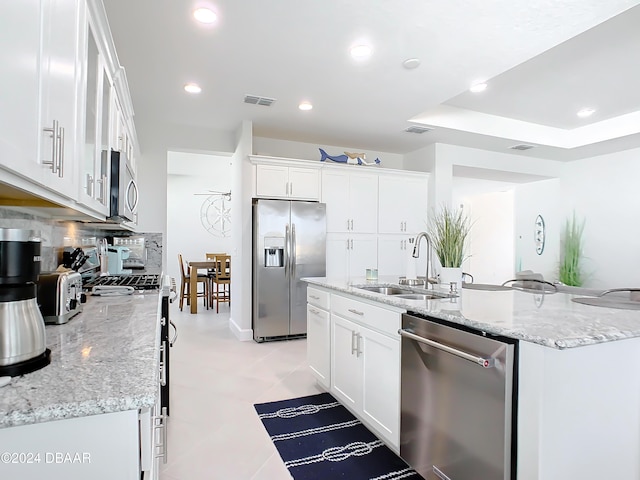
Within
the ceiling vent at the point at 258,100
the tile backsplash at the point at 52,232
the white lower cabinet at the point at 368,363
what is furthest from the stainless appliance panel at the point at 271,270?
the white lower cabinet at the point at 368,363

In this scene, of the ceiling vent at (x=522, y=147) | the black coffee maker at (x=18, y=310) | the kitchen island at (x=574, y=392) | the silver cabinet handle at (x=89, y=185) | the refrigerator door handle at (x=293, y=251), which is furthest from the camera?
the ceiling vent at (x=522, y=147)

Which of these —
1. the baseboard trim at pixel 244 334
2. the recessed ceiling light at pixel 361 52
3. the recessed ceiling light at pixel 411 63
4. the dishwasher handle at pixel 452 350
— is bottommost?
the baseboard trim at pixel 244 334

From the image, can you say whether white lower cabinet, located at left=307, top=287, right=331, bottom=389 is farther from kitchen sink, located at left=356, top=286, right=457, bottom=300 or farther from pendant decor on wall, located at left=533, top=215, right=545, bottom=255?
pendant decor on wall, located at left=533, top=215, right=545, bottom=255

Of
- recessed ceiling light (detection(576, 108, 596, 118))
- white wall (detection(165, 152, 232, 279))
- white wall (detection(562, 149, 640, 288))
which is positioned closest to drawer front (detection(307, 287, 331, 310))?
recessed ceiling light (detection(576, 108, 596, 118))

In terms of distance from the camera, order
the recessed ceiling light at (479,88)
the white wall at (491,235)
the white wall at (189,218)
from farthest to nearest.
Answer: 1. the white wall at (491,235)
2. the white wall at (189,218)
3. the recessed ceiling light at (479,88)

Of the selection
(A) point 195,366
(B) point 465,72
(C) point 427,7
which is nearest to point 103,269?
(A) point 195,366

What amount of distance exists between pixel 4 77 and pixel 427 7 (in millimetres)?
2319

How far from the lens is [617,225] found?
5934 millimetres

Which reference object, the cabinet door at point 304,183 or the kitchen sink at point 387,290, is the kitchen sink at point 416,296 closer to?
the kitchen sink at point 387,290

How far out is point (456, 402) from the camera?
159cm

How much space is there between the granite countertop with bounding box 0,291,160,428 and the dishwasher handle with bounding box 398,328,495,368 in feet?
3.74

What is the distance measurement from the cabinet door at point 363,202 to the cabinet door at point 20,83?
432 cm

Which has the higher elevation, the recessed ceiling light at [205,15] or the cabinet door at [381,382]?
the recessed ceiling light at [205,15]

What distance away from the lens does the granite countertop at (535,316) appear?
4.21ft
